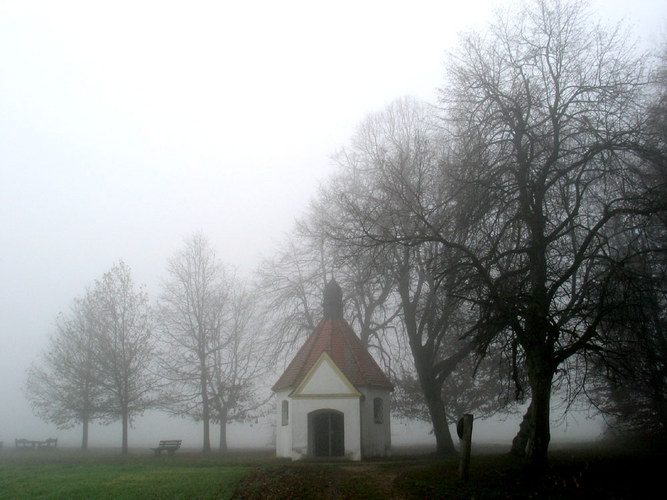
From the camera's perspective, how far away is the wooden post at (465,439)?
1567 centimetres

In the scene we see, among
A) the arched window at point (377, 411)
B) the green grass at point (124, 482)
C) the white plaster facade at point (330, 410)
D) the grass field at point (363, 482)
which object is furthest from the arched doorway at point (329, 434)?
the grass field at point (363, 482)

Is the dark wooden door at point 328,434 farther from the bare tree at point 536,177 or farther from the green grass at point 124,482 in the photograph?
the bare tree at point 536,177

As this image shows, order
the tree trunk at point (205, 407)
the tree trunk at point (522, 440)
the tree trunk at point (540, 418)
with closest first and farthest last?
the tree trunk at point (540, 418), the tree trunk at point (522, 440), the tree trunk at point (205, 407)

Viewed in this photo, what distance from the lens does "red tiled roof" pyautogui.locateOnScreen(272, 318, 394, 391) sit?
88.2 ft

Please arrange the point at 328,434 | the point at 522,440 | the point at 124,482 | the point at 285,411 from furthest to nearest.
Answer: the point at 285,411, the point at 328,434, the point at 522,440, the point at 124,482

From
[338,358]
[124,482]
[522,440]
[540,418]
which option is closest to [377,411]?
[338,358]

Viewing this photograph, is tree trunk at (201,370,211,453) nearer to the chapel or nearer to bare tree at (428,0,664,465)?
the chapel

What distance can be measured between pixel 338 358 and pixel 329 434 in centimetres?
360

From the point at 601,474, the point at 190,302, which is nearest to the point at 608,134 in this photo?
the point at 601,474

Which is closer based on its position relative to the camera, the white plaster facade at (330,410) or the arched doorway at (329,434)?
the white plaster facade at (330,410)

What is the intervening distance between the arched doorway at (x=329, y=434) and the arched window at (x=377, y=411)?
1.55 m

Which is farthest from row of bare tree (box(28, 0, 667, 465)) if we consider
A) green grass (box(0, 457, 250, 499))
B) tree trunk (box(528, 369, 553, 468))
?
green grass (box(0, 457, 250, 499))

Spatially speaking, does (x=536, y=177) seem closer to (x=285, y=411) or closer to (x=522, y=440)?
(x=522, y=440)

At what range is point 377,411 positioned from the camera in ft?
89.0
